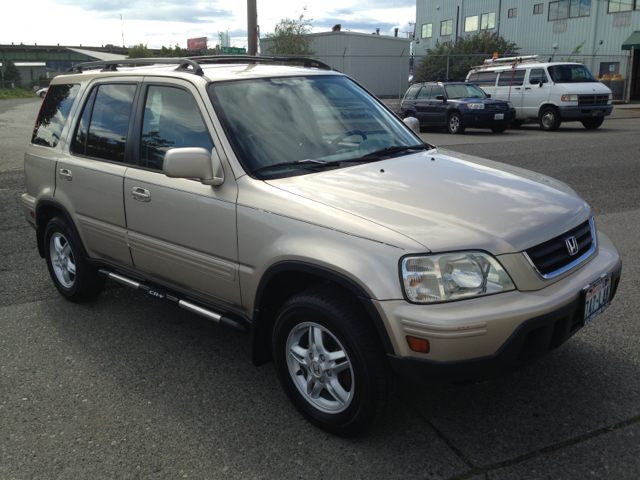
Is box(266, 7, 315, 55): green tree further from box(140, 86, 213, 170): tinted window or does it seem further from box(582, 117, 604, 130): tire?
box(140, 86, 213, 170): tinted window

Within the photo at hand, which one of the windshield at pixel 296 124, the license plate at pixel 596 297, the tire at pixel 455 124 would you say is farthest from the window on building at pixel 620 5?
the license plate at pixel 596 297

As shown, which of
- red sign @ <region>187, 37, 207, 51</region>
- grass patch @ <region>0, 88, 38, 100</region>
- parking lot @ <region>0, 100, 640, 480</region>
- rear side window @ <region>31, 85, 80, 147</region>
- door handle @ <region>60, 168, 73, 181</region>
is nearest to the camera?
parking lot @ <region>0, 100, 640, 480</region>

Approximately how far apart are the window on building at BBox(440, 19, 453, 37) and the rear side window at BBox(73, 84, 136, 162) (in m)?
46.1

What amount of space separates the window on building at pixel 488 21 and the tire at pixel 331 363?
4432 centimetres

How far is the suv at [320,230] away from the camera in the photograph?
2.53 meters

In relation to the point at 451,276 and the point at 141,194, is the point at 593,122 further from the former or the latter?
the point at 451,276

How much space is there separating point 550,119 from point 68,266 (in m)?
16.9

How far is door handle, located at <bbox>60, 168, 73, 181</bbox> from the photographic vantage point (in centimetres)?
438

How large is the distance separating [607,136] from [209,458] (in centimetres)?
1592


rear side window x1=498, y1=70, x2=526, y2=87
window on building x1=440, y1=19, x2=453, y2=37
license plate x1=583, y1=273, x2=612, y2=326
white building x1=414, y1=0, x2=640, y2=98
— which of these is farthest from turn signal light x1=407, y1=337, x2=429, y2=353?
window on building x1=440, y1=19, x2=453, y2=37

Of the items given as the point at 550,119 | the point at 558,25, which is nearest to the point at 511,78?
the point at 550,119

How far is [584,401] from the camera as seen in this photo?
10.4ft

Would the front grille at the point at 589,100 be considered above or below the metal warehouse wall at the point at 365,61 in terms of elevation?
below

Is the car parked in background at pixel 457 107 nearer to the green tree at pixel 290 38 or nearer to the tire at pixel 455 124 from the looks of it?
the tire at pixel 455 124
